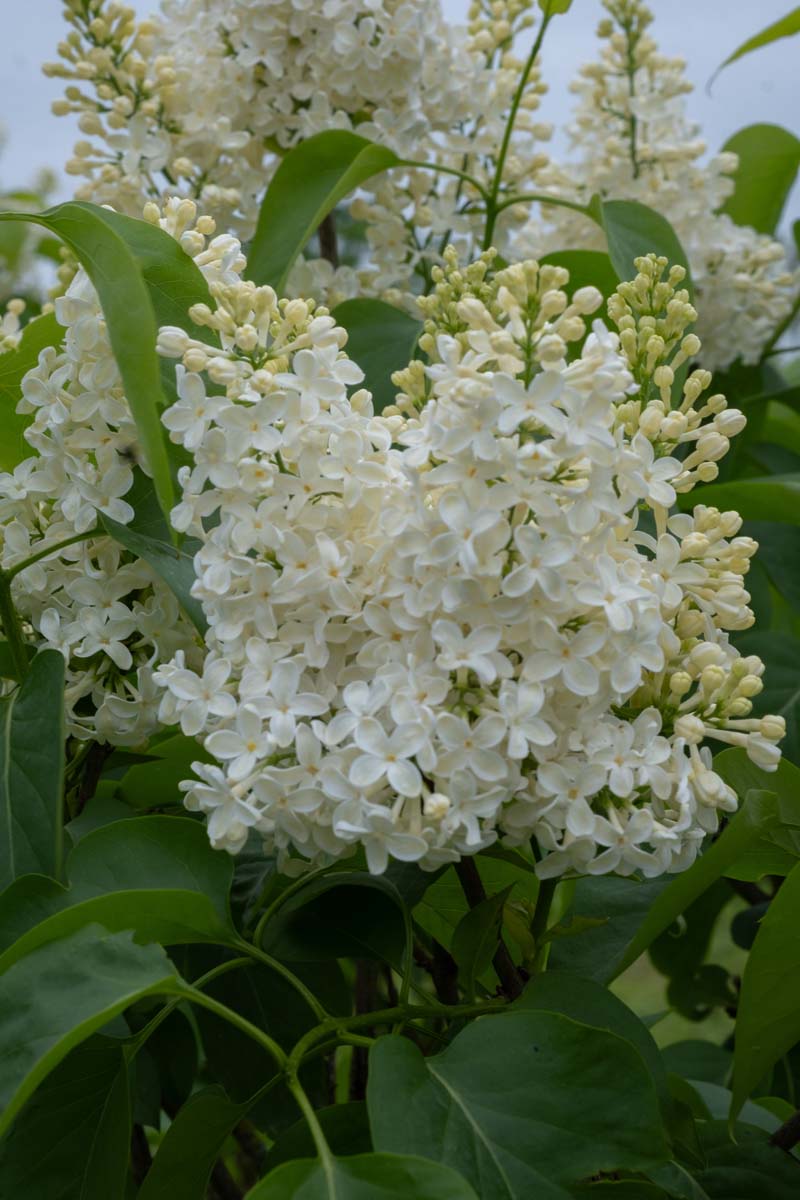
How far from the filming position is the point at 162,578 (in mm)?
686

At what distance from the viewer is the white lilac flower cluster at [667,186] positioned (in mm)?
1376

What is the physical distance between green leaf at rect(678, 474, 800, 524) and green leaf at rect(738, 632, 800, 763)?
0.19 metres

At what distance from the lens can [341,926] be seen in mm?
692

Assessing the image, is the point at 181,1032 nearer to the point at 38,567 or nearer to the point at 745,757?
the point at 38,567

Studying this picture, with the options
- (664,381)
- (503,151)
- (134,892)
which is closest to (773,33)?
(503,151)

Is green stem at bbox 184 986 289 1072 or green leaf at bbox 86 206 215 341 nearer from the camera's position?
green stem at bbox 184 986 289 1072

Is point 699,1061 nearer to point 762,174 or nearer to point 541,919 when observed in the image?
point 541,919

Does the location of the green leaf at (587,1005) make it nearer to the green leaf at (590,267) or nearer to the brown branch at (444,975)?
the brown branch at (444,975)

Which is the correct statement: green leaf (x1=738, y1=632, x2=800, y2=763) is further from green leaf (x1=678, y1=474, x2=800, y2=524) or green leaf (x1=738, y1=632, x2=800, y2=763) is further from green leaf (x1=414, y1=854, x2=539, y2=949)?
green leaf (x1=414, y1=854, x2=539, y2=949)

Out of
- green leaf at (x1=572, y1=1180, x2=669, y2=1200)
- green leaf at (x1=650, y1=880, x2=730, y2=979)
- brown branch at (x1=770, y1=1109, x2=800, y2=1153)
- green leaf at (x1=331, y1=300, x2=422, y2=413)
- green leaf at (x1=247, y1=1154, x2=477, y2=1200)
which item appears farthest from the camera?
green leaf at (x1=650, y1=880, x2=730, y2=979)

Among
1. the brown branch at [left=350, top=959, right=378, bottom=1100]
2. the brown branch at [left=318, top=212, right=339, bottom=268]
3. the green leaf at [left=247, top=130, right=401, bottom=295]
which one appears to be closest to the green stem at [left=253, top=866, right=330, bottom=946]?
the brown branch at [left=350, top=959, right=378, bottom=1100]

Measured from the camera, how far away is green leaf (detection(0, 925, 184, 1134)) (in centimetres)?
50

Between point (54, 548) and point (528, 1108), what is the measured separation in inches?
15.0

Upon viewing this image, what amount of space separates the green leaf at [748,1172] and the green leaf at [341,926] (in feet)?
0.64
